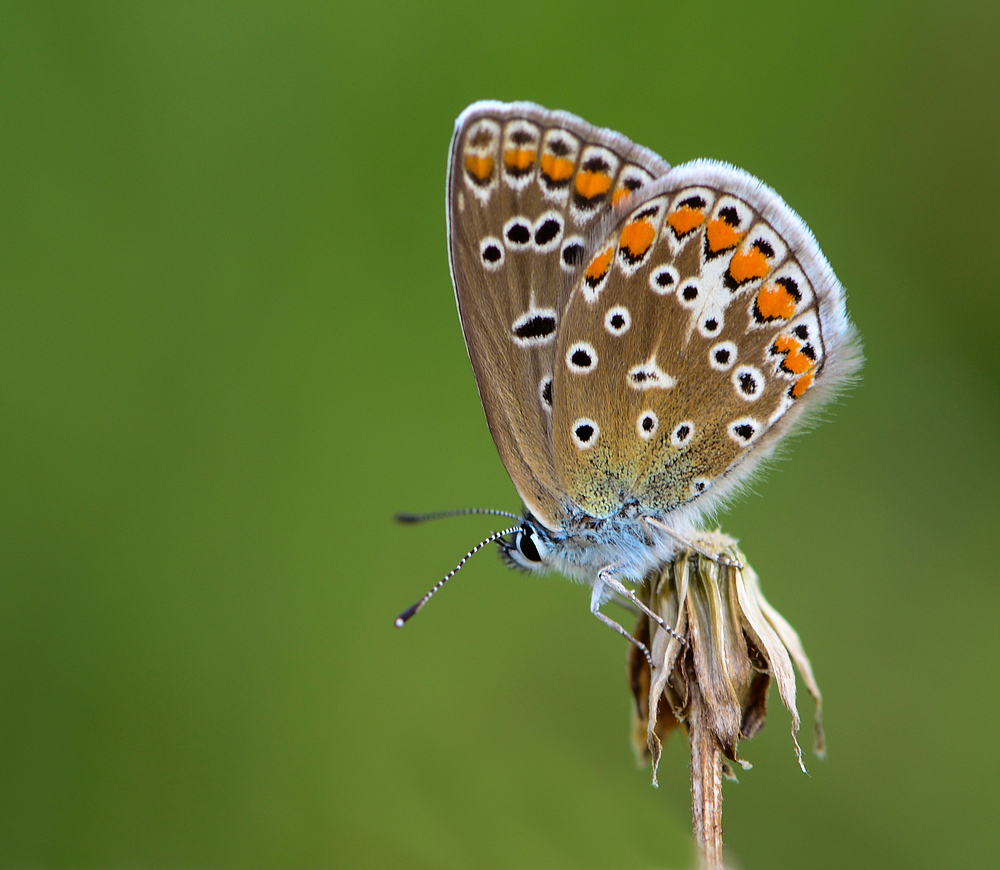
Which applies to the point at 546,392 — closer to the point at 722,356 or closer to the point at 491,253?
the point at 491,253

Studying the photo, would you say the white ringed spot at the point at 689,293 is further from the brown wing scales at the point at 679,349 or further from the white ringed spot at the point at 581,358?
the white ringed spot at the point at 581,358

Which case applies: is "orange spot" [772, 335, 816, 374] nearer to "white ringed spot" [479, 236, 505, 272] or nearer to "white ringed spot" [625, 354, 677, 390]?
"white ringed spot" [625, 354, 677, 390]

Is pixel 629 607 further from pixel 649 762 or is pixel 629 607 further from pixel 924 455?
pixel 924 455

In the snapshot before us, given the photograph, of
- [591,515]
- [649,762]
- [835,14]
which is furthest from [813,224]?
[649,762]

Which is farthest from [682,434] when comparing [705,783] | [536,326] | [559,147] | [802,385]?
[705,783]

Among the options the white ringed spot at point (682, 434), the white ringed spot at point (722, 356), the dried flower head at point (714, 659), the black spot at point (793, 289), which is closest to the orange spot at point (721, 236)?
the black spot at point (793, 289)

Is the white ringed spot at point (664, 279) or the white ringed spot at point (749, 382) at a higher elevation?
the white ringed spot at point (664, 279)

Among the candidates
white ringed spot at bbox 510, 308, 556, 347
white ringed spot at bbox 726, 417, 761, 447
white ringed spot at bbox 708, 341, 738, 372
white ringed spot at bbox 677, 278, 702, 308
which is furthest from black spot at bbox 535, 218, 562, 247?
white ringed spot at bbox 726, 417, 761, 447
